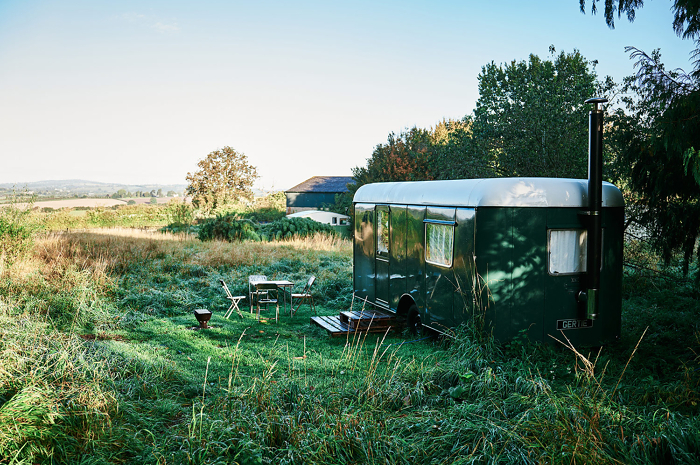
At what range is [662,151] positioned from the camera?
7902 mm

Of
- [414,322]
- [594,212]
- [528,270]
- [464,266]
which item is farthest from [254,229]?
[594,212]

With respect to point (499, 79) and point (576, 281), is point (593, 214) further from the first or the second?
point (499, 79)

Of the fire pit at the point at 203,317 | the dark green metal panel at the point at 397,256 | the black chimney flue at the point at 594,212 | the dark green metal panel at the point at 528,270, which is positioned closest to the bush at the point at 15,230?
the fire pit at the point at 203,317

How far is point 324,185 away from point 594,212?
193 ft

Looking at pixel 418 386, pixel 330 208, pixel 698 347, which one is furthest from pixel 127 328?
pixel 330 208

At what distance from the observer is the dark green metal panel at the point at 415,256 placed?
8328 millimetres

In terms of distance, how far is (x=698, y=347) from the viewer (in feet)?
24.1

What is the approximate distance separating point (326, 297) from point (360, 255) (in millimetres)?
2637

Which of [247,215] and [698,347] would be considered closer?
[698,347]

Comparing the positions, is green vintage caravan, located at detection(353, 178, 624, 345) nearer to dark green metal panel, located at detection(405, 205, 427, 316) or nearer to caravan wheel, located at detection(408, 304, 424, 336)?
dark green metal panel, located at detection(405, 205, 427, 316)

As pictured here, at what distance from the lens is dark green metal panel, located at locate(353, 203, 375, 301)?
10.1 m

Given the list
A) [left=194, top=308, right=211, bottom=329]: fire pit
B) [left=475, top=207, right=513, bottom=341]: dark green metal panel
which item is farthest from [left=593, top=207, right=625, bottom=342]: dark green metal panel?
[left=194, top=308, right=211, bottom=329]: fire pit

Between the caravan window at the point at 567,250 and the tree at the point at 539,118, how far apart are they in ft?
24.3

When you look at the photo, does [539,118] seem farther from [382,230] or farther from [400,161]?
[400,161]
